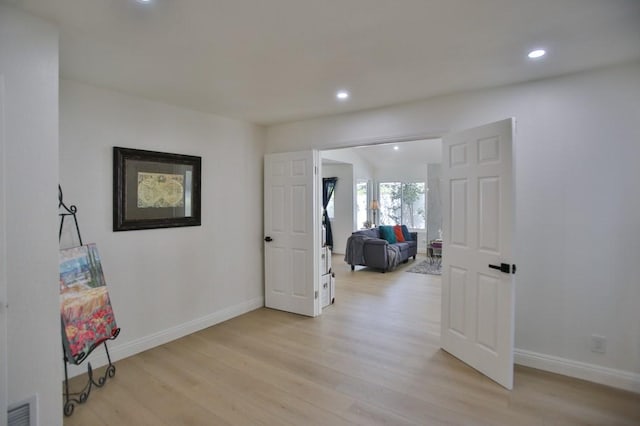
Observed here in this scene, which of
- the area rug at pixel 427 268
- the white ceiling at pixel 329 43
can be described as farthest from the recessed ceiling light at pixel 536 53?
the area rug at pixel 427 268

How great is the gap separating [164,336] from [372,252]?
4496mm

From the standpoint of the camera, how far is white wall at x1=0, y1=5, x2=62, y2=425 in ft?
5.92

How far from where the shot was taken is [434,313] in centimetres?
438

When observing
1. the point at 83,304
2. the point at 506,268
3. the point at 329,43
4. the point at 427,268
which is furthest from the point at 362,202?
the point at 83,304

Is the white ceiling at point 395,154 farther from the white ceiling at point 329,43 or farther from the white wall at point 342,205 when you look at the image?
the white ceiling at point 329,43

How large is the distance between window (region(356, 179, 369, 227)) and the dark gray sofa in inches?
81.6

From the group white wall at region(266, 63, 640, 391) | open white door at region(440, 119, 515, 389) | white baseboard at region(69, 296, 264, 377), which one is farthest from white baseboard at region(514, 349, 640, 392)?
white baseboard at region(69, 296, 264, 377)

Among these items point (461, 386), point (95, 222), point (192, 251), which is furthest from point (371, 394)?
point (95, 222)

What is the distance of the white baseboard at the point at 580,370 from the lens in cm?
257

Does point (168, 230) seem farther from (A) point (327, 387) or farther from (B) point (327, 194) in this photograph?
(B) point (327, 194)

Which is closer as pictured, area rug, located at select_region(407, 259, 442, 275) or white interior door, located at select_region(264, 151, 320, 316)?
white interior door, located at select_region(264, 151, 320, 316)

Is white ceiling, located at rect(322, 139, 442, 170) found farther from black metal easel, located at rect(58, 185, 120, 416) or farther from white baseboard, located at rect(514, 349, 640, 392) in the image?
white baseboard, located at rect(514, 349, 640, 392)

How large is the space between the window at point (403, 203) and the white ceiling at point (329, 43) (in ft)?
21.8

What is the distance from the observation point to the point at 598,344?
2695 mm
